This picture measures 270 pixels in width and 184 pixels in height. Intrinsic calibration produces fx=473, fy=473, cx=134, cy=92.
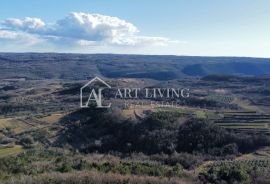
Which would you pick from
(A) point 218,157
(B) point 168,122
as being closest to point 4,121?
(B) point 168,122

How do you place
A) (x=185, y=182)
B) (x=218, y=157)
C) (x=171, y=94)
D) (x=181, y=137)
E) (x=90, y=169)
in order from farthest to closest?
(x=171, y=94) → (x=181, y=137) → (x=218, y=157) → (x=90, y=169) → (x=185, y=182)

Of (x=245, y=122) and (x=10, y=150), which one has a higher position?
(x=245, y=122)

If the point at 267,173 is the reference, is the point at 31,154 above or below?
below

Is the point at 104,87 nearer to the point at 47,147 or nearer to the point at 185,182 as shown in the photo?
the point at 47,147

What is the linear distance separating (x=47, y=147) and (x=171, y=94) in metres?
52.9

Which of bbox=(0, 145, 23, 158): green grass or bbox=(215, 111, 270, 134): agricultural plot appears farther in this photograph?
bbox=(215, 111, 270, 134): agricultural plot

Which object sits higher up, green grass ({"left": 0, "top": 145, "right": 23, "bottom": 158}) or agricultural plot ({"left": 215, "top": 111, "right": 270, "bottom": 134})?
agricultural plot ({"left": 215, "top": 111, "right": 270, "bottom": 134})

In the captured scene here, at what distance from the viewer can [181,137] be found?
221 feet

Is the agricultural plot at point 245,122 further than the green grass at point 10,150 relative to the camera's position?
Yes

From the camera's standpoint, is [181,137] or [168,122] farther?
[168,122]

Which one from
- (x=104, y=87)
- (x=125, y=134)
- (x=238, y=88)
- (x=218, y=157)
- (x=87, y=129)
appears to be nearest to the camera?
(x=218, y=157)

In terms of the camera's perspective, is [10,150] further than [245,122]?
No

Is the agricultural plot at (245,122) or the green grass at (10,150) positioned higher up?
the agricultural plot at (245,122)

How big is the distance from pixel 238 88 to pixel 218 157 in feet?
284
